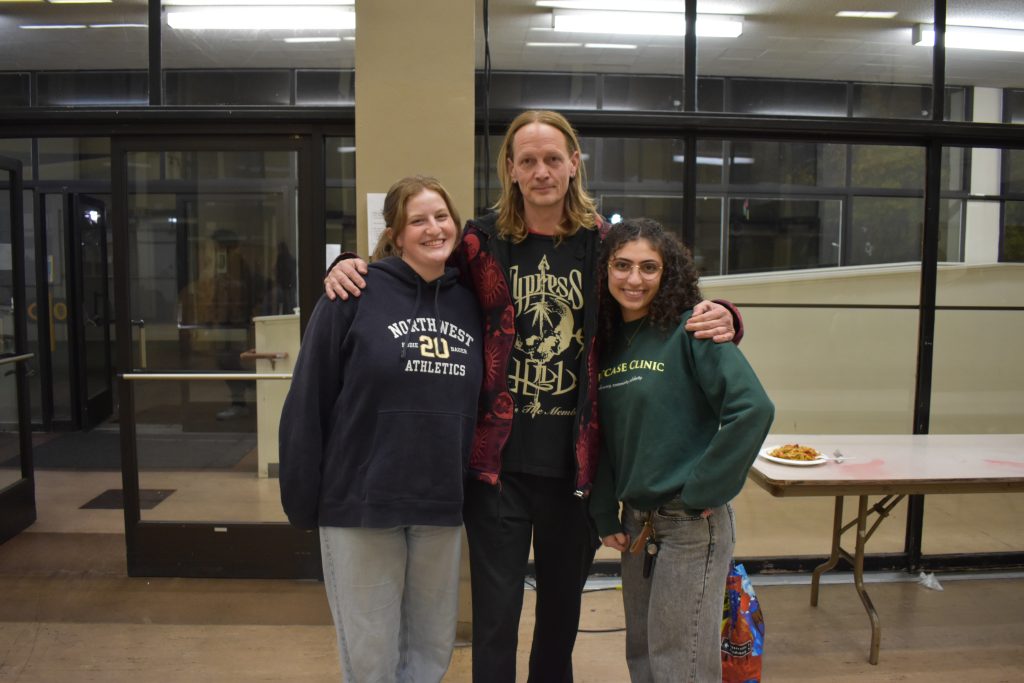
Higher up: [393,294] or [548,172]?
[548,172]

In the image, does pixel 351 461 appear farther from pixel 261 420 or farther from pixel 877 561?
pixel 877 561

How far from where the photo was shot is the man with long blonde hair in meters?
1.69

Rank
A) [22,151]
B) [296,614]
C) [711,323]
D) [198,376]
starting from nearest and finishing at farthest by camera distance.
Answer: [711,323] < [296,614] < [198,376] < [22,151]

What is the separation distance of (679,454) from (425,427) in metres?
0.57

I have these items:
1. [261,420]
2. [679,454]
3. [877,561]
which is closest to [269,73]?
[261,420]

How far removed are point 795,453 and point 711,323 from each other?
3.91 feet

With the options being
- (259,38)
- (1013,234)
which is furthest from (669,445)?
(1013,234)

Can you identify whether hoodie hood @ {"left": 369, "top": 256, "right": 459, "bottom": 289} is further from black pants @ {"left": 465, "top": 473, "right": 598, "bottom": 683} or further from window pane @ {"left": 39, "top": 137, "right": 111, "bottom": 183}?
window pane @ {"left": 39, "top": 137, "right": 111, "bottom": 183}

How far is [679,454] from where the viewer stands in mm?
1611

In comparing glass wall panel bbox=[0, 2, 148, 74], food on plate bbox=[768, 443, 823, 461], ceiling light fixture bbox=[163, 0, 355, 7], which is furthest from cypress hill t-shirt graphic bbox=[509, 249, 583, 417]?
Answer: glass wall panel bbox=[0, 2, 148, 74]

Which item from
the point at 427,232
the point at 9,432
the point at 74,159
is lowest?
the point at 9,432

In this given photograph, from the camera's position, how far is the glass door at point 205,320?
9.97 ft

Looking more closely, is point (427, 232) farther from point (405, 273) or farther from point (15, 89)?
point (15, 89)

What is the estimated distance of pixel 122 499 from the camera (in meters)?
4.17
